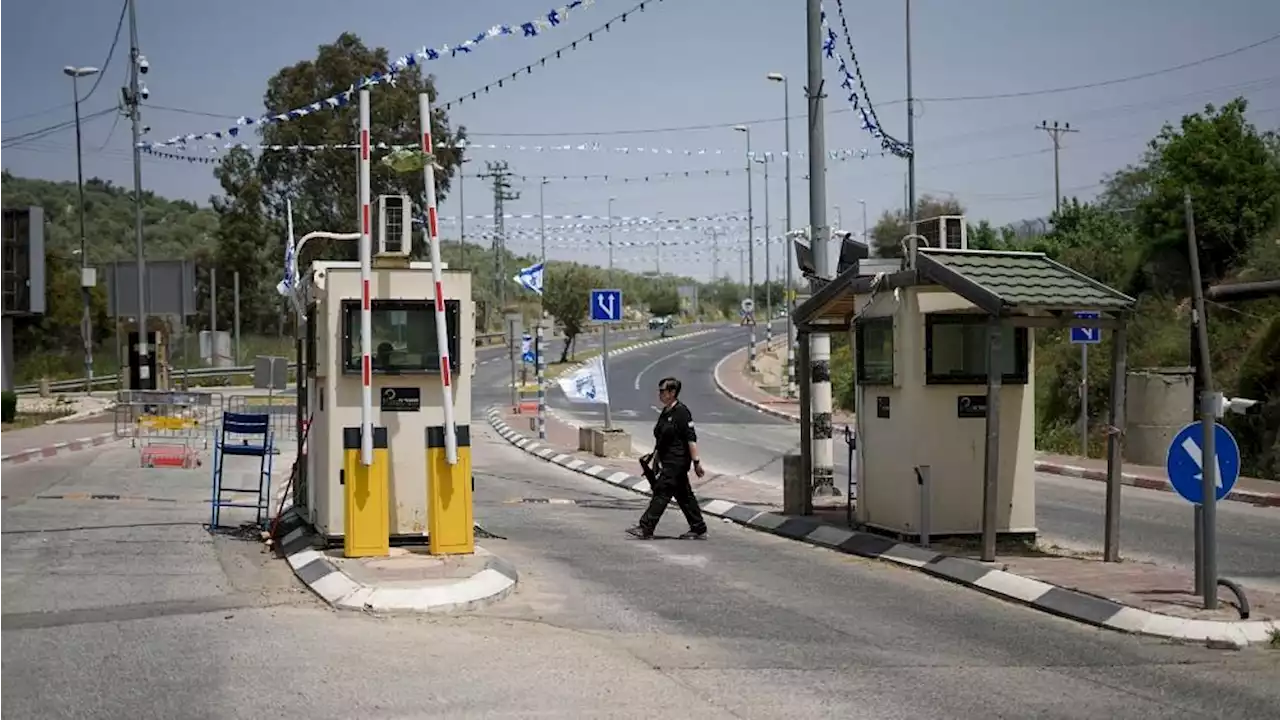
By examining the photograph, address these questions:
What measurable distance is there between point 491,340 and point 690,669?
89.4m

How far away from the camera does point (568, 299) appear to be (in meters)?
79.5

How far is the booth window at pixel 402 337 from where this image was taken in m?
11.5

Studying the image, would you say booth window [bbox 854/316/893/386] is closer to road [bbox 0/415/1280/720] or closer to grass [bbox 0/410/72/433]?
road [bbox 0/415/1280/720]

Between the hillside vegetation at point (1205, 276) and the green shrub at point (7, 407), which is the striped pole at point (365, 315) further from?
the green shrub at point (7, 407)

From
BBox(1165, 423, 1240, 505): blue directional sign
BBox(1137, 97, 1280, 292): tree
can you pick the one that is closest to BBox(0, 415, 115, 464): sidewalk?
BBox(1165, 423, 1240, 505): blue directional sign

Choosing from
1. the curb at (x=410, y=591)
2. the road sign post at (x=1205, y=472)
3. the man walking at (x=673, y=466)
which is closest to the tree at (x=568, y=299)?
the man walking at (x=673, y=466)

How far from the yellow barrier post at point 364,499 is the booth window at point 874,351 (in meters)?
4.67

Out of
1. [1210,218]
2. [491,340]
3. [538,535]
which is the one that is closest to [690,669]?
[538,535]

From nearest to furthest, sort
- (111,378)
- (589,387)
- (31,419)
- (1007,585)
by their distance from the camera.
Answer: (1007,585)
(589,387)
(31,419)
(111,378)

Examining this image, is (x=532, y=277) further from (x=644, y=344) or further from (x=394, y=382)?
(x=644, y=344)

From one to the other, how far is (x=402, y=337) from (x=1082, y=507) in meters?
9.83

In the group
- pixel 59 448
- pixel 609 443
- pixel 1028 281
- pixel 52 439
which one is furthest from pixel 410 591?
pixel 52 439

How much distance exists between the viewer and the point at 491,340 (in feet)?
316

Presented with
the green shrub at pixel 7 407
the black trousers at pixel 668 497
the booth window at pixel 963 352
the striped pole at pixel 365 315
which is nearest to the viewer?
the striped pole at pixel 365 315
